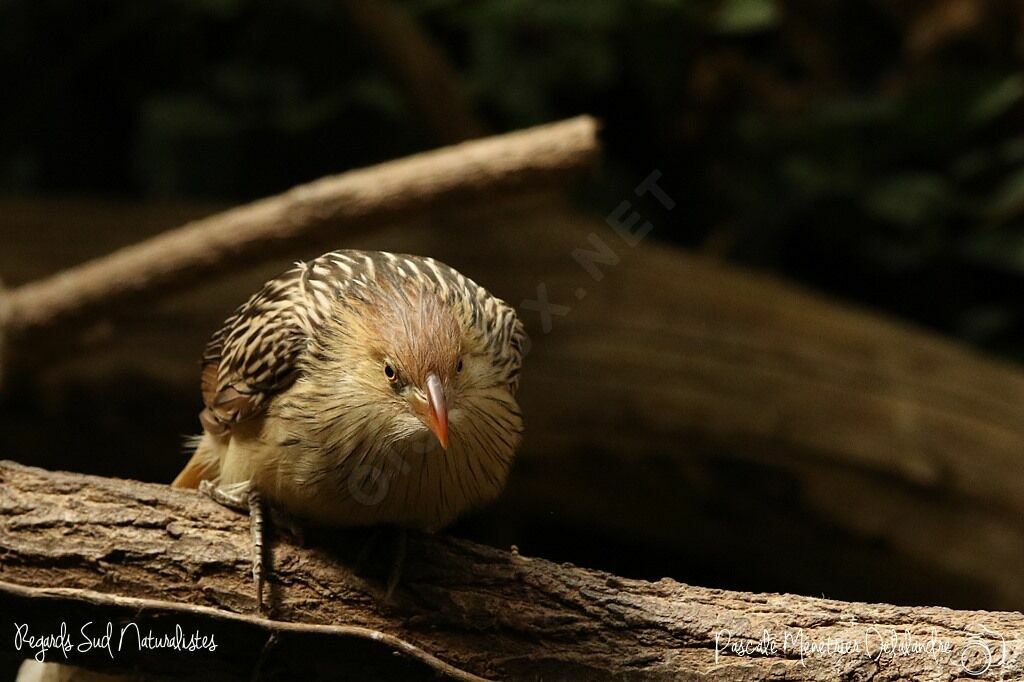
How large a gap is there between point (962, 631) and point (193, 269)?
119 inches

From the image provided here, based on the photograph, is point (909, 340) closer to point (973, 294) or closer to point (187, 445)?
point (973, 294)

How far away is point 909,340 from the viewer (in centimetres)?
609

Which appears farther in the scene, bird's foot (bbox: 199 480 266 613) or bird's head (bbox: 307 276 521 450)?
bird's foot (bbox: 199 480 266 613)

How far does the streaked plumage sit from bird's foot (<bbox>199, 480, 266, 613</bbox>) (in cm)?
3

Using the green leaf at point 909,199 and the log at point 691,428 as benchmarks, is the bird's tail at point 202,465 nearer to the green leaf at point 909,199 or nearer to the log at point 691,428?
the log at point 691,428

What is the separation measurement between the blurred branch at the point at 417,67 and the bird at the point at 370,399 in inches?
121

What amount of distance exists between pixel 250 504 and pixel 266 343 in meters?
0.39

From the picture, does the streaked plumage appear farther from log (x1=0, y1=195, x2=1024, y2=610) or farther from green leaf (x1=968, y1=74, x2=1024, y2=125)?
green leaf (x1=968, y1=74, x2=1024, y2=125)

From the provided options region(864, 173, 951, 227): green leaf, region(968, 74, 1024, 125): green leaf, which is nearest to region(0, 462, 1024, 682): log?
region(864, 173, 951, 227): green leaf

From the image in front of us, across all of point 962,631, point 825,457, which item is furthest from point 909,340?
point 962,631

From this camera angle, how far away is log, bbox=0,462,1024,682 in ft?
8.35

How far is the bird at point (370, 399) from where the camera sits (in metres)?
2.57

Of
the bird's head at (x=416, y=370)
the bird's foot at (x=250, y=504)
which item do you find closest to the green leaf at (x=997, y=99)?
the bird's head at (x=416, y=370)

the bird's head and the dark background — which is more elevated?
the dark background
